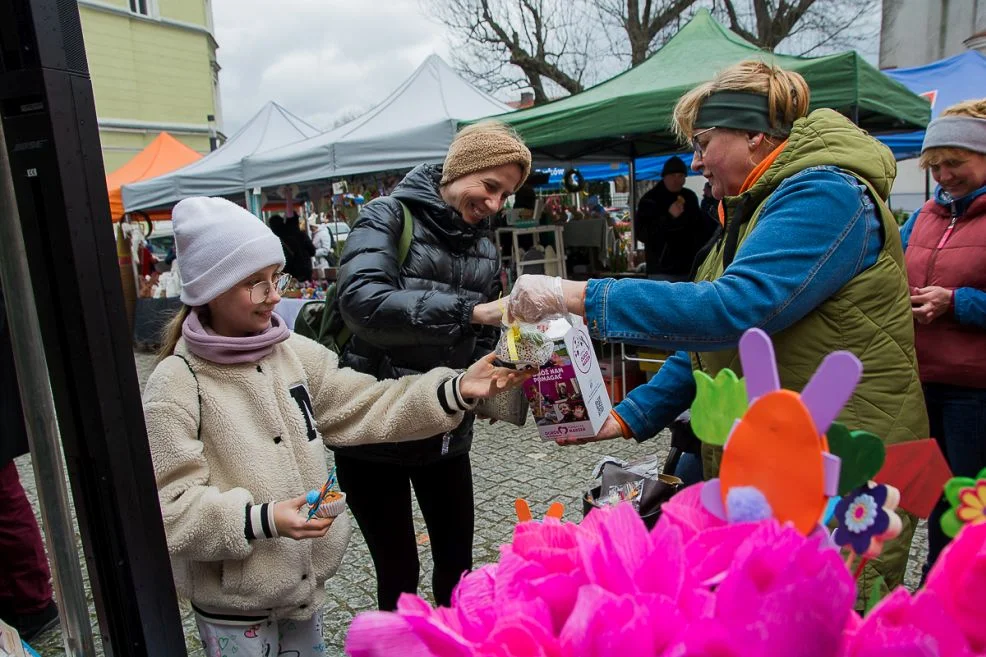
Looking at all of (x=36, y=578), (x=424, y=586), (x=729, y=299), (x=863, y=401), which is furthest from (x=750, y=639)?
(x=36, y=578)

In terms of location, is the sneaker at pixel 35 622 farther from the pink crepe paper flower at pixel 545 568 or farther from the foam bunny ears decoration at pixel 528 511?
the pink crepe paper flower at pixel 545 568

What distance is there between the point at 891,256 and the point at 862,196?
0.51 feet

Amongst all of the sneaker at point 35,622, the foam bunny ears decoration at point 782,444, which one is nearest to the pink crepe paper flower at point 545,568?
the foam bunny ears decoration at point 782,444

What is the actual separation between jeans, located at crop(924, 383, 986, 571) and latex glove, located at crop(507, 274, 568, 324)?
1696 mm

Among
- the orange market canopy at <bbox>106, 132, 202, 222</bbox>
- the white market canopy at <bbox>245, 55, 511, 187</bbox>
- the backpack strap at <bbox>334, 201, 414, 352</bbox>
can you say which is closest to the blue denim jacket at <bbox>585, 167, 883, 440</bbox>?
the backpack strap at <bbox>334, 201, 414, 352</bbox>

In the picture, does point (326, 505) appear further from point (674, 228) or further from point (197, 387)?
point (674, 228)

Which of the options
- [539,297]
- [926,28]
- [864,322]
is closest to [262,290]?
[539,297]

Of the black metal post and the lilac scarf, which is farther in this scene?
the lilac scarf

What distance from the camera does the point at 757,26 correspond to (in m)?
19.1

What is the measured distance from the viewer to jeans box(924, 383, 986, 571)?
7.70ft

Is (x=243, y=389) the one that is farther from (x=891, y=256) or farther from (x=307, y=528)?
(x=891, y=256)

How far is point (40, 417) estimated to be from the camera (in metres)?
1.29

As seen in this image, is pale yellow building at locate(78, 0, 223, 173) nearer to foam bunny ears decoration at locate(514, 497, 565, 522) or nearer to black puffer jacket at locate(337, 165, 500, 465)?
black puffer jacket at locate(337, 165, 500, 465)

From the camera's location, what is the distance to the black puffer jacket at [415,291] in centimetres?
184
